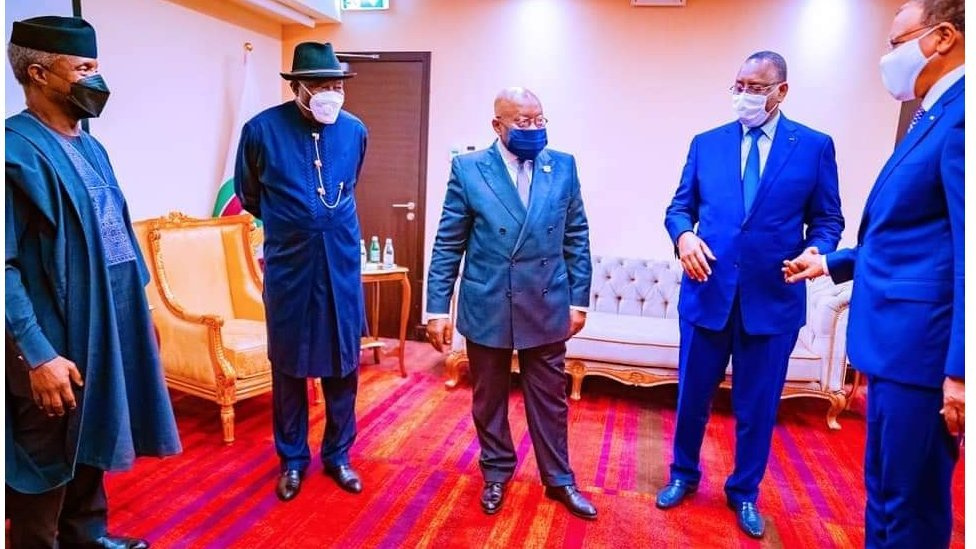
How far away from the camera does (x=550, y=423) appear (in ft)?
7.55

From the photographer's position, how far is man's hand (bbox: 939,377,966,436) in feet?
3.88

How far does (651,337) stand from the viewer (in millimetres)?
3553

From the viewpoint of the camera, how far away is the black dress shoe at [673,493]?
2.39m

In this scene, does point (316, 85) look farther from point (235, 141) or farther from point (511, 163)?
point (235, 141)

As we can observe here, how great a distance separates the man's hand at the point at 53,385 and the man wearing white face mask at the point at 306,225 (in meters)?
0.79

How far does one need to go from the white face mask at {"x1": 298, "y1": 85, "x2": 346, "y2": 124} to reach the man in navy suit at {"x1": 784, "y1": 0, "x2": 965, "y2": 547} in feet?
5.39

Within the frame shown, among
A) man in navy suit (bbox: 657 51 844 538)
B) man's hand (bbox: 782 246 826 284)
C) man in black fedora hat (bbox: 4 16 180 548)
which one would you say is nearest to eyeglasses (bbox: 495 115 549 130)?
man in navy suit (bbox: 657 51 844 538)

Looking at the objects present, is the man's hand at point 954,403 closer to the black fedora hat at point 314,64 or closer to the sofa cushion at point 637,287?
the black fedora hat at point 314,64

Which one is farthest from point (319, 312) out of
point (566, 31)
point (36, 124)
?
point (566, 31)

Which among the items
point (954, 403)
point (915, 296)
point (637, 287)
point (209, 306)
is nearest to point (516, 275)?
point (915, 296)

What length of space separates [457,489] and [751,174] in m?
1.56

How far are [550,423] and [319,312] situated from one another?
90cm

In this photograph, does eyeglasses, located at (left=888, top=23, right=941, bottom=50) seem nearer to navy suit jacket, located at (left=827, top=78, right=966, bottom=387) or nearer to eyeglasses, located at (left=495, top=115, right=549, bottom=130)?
navy suit jacket, located at (left=827, top=78, right=966, bottom=387)

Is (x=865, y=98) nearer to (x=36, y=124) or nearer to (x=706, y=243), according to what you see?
(x=706, y=243)
